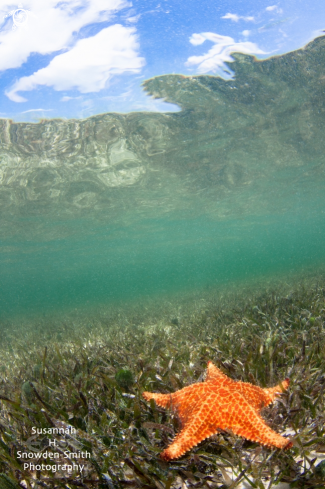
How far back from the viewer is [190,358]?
4.44 m

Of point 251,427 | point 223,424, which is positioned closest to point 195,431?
point 223,424

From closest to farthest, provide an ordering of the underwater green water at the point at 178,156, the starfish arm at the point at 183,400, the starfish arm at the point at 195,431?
the starfish arm at the point at 195,431, the starfish arm at the point at 183,400, the underwater green water at the point at 178,156

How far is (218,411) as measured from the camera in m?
2.00

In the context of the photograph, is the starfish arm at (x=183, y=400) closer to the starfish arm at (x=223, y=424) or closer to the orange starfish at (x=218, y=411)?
the orange starfish at (x=218, y=411)

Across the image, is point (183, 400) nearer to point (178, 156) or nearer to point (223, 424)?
point (223, 424)

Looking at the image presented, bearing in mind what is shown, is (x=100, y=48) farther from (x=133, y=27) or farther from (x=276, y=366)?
(x=276, y=366)

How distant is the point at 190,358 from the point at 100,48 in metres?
9.46

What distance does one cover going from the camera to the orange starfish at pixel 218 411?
177 centimetres

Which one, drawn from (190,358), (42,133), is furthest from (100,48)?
(190,358)

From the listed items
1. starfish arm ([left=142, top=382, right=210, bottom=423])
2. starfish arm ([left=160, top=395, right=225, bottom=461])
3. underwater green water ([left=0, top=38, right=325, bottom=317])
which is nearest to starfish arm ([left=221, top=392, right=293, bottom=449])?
starfish arm ([left=160, top=395, right=225, bottom=461])

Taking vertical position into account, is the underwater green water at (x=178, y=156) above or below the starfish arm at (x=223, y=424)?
above

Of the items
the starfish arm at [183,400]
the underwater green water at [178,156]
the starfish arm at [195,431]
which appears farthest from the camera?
the underwater green water at [178,156]

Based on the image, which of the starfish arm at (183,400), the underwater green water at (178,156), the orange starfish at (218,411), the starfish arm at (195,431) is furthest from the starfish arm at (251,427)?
the underwater green water at (178,156)

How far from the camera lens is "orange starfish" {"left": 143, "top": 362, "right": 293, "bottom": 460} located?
1.77 meters
